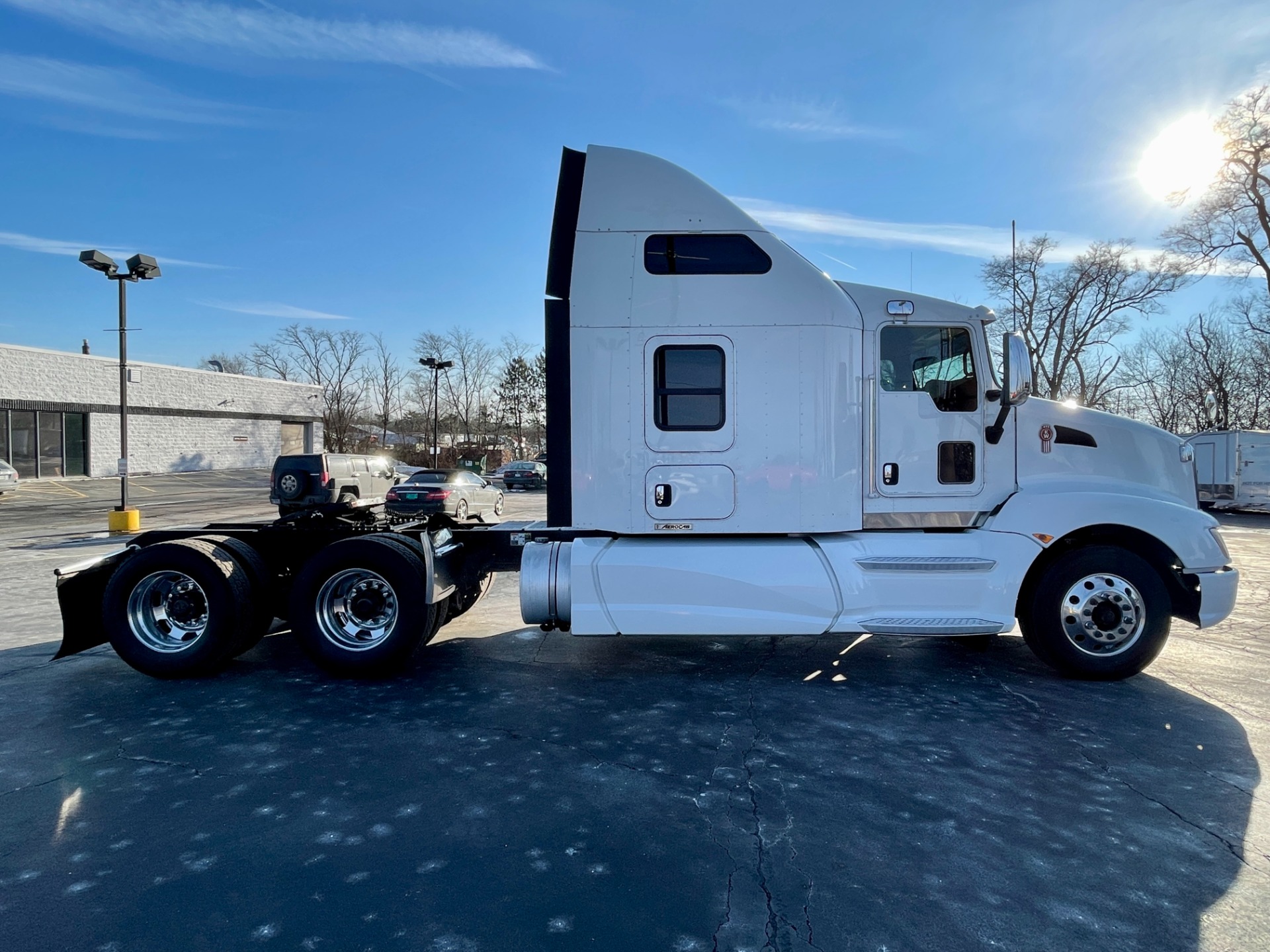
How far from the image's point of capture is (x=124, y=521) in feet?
56.9

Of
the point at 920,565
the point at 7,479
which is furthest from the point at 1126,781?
the point at 7,479

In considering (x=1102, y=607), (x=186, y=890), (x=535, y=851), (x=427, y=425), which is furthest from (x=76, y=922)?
(x=427, y=425)

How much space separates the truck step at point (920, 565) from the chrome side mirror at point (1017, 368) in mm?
1284

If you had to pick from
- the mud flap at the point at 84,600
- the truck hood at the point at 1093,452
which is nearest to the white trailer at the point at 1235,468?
the truck hood at the point at 1093,452

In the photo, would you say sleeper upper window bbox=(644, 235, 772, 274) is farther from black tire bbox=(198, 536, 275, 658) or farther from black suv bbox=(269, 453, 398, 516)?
black suv bbox=(269, 453, 398, 516)

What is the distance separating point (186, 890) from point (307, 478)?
4.93 metres

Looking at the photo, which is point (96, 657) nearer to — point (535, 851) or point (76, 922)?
point (76, 922)

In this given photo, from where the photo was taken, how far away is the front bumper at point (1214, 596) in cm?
538

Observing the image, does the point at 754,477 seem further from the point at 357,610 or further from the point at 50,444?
the point at 50,444

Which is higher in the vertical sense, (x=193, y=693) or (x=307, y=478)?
(x=307, y=478)

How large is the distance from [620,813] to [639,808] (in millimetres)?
107

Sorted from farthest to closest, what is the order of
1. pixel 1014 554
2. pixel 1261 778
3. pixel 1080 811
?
pixel 1014 554, pixel 1261 778, pixel 1080 811

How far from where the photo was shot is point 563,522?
18.2 ft

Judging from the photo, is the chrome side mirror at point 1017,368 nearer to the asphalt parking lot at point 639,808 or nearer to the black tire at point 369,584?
the asphalt parking lot at point 639,808
